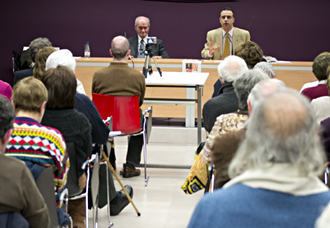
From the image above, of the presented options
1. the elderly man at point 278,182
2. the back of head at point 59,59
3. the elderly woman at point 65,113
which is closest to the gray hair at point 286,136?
the elderly man at point 278,182

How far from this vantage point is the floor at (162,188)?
3.55 meters

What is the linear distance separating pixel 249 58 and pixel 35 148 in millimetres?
2288

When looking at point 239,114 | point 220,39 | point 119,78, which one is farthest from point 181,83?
point 239,114

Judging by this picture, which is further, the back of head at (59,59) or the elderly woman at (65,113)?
the back of head at (59,59)

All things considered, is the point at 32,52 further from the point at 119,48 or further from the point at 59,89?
the point at 59,89

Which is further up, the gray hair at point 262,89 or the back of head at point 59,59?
the back of head at point 59,59

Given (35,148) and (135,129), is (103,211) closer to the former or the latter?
(135,129)

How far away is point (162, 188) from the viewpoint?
4309 millimetres

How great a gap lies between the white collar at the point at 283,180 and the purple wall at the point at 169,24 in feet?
26.1

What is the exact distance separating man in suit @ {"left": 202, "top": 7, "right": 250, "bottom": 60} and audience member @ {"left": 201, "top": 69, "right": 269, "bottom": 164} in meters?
3.85

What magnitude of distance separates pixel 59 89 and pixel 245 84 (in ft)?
3.33

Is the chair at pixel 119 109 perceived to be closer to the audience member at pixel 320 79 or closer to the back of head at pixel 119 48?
the back of head at pixel 119 48

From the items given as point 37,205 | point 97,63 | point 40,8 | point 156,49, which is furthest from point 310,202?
point 40,8

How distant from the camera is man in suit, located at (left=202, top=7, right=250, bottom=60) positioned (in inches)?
256
